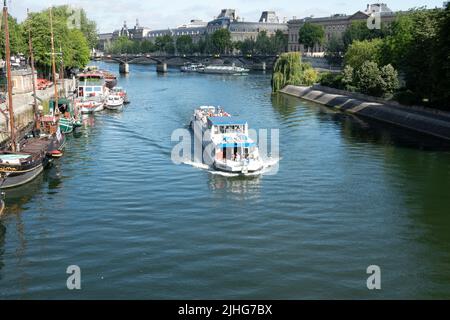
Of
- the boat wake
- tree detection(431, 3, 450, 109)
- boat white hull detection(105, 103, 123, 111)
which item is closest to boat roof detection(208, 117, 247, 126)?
the boat wake

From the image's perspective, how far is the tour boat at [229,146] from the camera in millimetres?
42441

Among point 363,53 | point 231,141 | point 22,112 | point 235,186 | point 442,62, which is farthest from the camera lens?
point 363,53

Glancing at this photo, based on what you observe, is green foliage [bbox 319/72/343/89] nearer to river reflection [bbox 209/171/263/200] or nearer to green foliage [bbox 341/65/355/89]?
green foliage [bbox 341/65/355/89]

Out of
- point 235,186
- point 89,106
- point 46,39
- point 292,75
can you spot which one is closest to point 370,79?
point 292,75

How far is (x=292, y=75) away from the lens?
11338 cm

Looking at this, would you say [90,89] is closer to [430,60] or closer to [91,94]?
[91,94]

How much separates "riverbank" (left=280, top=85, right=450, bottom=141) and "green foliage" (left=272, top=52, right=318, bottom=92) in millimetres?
6251

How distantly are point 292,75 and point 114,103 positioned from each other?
43.1 meters

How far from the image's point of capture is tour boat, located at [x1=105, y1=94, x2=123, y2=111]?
82062 mm

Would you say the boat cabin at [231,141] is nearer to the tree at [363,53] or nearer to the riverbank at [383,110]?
the riverbank at [383,110]

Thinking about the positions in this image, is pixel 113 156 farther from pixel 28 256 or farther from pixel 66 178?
pixel 28 256

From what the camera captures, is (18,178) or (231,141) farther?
(231,141)

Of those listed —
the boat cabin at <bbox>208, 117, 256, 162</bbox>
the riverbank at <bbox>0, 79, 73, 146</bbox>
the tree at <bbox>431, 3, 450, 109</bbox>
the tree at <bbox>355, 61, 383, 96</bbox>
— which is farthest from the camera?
the tree at <bbox>355, 61, 383, 96</bbox>
